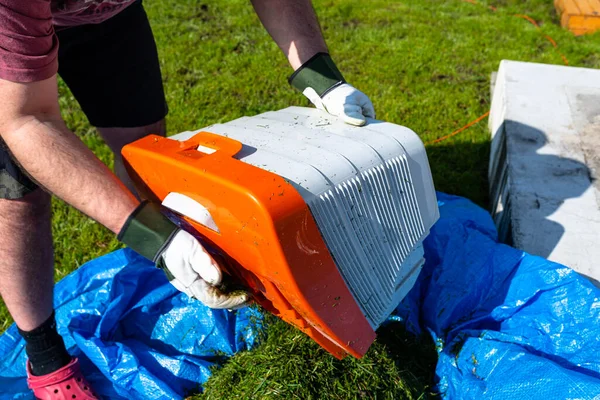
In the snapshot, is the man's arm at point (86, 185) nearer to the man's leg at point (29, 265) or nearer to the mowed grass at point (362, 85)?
the man's leg at point (29, 265)

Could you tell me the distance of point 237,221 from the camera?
1234mm

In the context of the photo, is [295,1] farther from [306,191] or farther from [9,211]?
[9,211]

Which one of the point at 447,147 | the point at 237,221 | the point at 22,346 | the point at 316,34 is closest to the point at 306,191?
the point at 237,221

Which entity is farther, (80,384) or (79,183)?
(80,384)

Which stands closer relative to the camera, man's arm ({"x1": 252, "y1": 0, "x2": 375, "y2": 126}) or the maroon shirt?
the maroon shirt

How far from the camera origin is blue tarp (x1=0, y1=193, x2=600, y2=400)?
169 centimetres

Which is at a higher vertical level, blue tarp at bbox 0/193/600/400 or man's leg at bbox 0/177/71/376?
man's leg at bbox 0/177/71/376

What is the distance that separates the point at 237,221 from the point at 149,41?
40.3 inches

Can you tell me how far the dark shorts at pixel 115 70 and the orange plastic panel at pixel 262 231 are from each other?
507 millimetres

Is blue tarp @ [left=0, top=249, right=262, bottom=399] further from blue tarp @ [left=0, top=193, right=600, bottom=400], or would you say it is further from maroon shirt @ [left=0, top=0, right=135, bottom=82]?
maroon shirt @ [left=0, top=0, right=135, bottom=82]

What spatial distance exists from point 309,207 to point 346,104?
54 centimetres

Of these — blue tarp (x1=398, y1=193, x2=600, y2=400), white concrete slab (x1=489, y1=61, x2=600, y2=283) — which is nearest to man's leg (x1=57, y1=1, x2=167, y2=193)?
blue tarp (x1=398, y1=193, x2=600, y2=400)

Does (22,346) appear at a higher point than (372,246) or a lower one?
lower

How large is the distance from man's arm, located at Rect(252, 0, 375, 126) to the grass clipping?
735 mm
